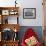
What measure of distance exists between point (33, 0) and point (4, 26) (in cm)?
149

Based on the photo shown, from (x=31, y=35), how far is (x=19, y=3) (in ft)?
4.36

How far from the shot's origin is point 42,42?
5.76 meters

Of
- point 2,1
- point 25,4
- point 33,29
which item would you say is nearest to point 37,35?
point 33,29

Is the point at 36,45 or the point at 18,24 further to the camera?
the point at 18,24

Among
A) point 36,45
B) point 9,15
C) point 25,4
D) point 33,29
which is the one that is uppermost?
point 25,4

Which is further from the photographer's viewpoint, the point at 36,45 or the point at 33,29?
the point at 33,29

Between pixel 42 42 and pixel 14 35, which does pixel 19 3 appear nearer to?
pixel 14 35

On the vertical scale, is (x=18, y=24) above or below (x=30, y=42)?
above

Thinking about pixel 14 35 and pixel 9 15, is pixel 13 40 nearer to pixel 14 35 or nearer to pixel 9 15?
pixel 14 35

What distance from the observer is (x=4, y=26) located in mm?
5758

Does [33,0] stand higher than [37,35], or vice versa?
[33,0]

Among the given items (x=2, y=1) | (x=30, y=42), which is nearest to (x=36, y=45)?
(x=30, y=42)

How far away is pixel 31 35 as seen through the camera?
5562 millimetres

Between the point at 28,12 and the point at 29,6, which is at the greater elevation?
the point at 29,6
